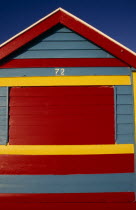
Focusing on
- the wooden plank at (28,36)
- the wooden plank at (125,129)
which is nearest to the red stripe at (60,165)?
the wooden plank at (125,129)

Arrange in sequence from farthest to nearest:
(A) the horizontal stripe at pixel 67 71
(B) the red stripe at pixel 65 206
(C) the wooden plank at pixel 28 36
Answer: (A) the horizontal stripe at pixel 67 71
(C) the wooden plank at pixel 28 36
(B) the red stripe at pixel 65 206

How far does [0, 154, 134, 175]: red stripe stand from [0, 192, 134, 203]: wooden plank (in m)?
0.38

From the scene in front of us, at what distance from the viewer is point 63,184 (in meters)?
3.59

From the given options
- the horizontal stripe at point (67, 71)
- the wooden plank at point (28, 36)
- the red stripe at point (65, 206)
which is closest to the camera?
the red stripe at point (65, 206)

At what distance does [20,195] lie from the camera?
3.58 m

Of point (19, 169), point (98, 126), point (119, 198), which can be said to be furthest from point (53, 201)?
point (98, 126)

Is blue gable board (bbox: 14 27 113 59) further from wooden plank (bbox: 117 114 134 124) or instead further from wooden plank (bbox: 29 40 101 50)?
wooden plank (bbox: 117 114 134 124)

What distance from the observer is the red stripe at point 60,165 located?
143 inches

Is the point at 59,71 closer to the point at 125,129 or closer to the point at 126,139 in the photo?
the point at 125,129

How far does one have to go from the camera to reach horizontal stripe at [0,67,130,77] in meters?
3.77

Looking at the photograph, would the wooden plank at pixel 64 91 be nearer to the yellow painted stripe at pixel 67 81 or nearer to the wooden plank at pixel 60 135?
the yellow painted stripe at pixel 67 81

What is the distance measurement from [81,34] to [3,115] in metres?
2.05

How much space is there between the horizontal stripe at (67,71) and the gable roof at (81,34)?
0.78 ft

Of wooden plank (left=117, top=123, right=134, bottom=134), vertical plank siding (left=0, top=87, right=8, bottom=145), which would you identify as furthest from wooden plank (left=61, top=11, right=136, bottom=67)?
vertical plank siding (left=0, top=87, right=8, bottom=145)
